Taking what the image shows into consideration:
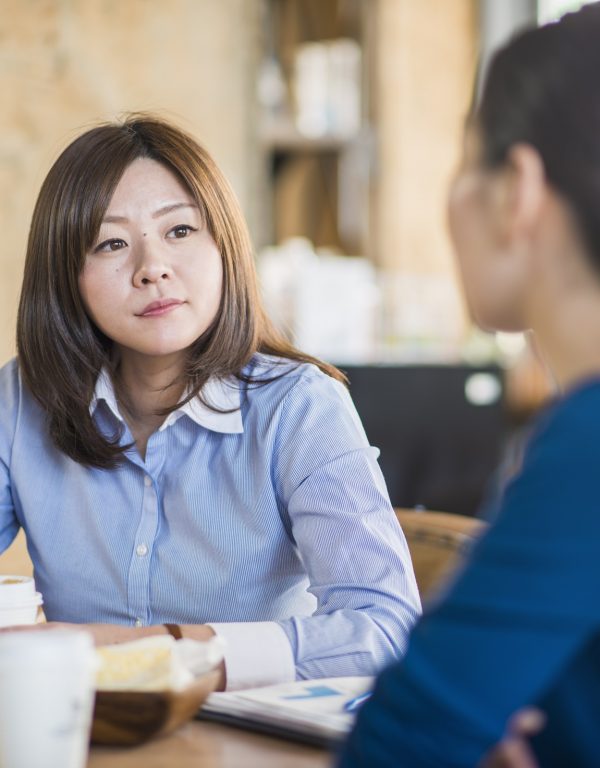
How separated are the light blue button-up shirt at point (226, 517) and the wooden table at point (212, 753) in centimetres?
36

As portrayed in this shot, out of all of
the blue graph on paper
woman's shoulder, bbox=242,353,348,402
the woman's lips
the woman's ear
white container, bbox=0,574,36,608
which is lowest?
the blue graph on paper

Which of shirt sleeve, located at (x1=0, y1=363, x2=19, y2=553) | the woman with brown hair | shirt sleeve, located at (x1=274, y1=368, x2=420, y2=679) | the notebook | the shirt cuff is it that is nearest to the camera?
the notebook

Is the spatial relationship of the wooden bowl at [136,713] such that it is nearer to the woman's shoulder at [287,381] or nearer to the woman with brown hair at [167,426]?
the woman with brown hair at [167,426]

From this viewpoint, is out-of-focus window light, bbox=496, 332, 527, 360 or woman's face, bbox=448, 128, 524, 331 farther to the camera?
out-of-focus window light, bbox=496, 332, 527, 360

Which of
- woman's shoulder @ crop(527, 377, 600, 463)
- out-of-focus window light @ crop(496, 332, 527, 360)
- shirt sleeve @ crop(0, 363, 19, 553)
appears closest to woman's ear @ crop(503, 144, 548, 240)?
woman's shoulder @ crop(527, 377, 600, 463)

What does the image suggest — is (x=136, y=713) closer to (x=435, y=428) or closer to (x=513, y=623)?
(x=513, y=623)

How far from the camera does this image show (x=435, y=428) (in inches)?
155

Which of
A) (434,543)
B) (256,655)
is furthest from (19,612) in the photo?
(434,543)

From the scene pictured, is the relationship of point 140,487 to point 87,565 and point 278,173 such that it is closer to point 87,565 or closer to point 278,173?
point 87,565

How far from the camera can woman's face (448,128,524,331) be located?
0.79 meters

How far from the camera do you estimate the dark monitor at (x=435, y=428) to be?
386 cm

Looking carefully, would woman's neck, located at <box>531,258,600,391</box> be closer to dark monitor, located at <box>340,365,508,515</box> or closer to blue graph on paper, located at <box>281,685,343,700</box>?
blue graph on paper, located at <box>281,685,343,700</box>

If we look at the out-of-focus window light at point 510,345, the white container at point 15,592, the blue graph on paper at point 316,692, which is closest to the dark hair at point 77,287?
the white container at point 15,592

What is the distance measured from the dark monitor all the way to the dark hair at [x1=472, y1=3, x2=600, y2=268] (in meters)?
3.04
